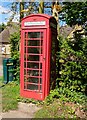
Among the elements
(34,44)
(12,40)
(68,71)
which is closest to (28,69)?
(34,44)

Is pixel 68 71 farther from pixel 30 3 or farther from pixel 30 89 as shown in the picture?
pixel 30 3

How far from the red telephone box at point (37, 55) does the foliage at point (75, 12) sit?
0.55 metres


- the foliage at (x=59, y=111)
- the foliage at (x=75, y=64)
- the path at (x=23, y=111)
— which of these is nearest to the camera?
the foliage at (x=59, y=111)

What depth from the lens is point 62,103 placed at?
5.99m

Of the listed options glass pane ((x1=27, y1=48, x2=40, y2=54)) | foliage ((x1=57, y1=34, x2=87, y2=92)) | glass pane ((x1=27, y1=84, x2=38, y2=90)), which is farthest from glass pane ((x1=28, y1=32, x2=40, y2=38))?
glass pane ((x1=27, y1=84, x2=38, y2=90))

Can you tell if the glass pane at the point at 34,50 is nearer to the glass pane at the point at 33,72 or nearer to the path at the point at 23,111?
the glass pane at the point at 33,72

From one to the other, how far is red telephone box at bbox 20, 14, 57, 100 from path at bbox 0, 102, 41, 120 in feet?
1.26

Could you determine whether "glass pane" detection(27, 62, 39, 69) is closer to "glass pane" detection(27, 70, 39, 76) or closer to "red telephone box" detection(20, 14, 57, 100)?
"red telephone box" detection(20, 14, 57, 100)

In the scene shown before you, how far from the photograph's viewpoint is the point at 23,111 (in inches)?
246

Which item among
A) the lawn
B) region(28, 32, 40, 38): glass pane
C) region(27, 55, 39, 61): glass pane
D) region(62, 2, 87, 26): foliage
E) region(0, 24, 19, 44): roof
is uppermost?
region(0, 24, 19, 44): roof

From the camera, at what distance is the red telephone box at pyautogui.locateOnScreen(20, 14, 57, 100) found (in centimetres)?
646

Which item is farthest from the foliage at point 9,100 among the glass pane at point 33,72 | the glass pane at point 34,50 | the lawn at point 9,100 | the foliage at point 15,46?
the foliage at point 15,46

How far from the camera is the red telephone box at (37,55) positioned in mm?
6457

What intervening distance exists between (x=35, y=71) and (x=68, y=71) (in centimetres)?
100
